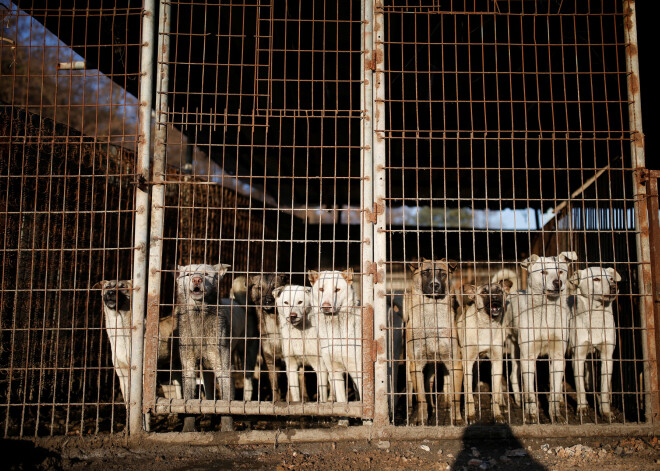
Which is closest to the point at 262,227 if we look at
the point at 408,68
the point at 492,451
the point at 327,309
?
the point at 327,309

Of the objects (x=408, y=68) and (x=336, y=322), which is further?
(x=408, y=68)

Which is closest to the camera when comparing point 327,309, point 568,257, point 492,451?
point 492,451

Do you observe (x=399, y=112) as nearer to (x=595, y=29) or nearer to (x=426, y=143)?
(x=426, y=143)

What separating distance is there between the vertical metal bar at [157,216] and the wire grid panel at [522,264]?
2308 mm

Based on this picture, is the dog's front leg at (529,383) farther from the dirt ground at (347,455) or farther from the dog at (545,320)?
the dirt ground at (347,455)

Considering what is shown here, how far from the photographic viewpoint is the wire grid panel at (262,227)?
5.11 metres

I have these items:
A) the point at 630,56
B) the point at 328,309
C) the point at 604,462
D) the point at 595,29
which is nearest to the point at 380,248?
the point at 328,309

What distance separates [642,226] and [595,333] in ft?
5.35

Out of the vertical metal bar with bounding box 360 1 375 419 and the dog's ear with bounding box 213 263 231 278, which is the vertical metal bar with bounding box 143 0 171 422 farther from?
the vertical metal bar with bounding box 360 1 375 419

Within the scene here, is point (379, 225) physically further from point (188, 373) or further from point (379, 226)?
point (188, 373)

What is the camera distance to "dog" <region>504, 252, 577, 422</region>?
6048 millimetres

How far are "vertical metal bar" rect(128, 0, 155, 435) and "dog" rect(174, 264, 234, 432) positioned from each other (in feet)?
2.11

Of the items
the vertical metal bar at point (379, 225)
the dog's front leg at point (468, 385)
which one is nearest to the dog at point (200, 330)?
the vertical metal bar at point (379, 225)

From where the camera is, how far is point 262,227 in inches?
313
